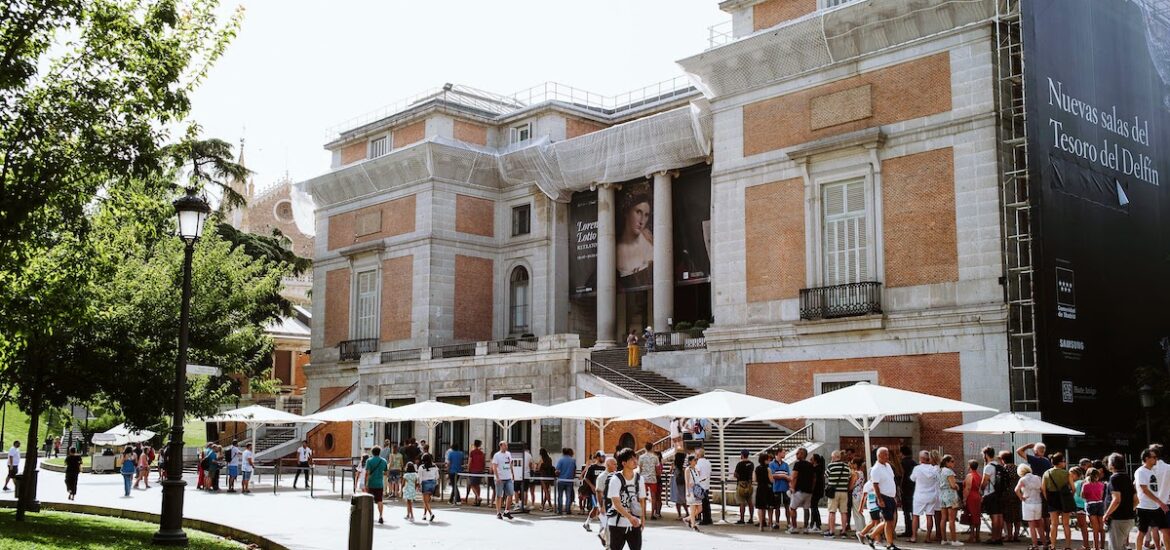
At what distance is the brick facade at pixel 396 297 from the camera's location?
42.0 meters

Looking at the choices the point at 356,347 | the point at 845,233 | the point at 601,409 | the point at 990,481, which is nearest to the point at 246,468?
the point at 601,409

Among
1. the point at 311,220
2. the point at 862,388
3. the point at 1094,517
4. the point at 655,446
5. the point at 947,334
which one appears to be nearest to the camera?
the point at 1094,517

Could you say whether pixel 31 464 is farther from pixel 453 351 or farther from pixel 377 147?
pixel 377 147

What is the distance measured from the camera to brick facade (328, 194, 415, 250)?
4288cm

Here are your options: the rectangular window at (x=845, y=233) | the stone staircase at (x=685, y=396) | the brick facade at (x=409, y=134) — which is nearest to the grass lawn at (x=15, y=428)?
the brick facade at (x=409, y=134)

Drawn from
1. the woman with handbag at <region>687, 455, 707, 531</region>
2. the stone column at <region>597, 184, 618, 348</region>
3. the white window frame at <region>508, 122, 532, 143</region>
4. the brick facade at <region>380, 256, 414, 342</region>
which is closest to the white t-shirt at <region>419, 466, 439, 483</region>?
the woman with handbag at <region>687, 455, 707, 531</region>

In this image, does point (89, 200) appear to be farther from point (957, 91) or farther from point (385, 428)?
point (385, 428)

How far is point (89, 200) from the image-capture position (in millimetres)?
14664

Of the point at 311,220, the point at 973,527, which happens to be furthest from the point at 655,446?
the point at 311,220

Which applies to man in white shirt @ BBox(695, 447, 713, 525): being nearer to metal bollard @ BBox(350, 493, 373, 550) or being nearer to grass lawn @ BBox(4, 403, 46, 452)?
metal bollard @ BBox(350, 493, 373, 550)

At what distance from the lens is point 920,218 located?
2647 cm

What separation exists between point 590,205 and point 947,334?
58.5 ft

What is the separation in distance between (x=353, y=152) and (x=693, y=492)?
31165 mm

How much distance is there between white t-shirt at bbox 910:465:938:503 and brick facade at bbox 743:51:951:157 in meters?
12.2
